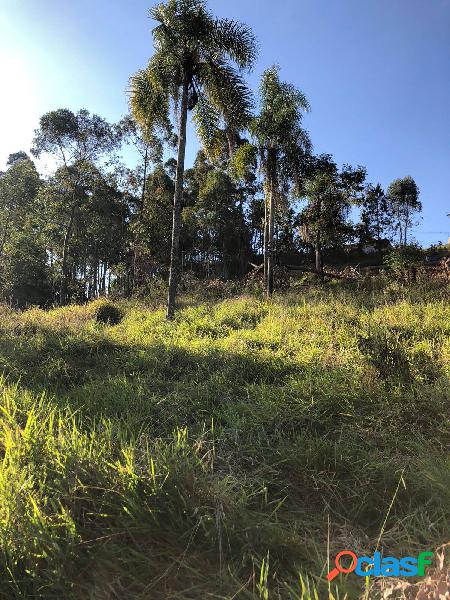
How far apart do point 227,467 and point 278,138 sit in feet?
47.1

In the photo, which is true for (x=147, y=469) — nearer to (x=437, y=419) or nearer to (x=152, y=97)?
(x=437, y=419)

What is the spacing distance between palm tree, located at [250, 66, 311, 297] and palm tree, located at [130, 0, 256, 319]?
3527 mm

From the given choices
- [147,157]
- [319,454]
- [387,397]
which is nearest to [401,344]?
[387,397]

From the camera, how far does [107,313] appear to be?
505 inches

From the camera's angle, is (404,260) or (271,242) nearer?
(271,242)

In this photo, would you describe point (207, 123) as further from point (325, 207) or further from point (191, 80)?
point (325, 207)

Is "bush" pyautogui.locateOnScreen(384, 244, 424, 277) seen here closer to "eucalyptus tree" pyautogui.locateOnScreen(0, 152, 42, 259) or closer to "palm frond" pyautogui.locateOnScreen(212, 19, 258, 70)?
"palm frond" pyautogui.locateOnScreen(212, 19, 258, 70)

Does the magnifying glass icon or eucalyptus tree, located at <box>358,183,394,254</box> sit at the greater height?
eucalyptus tree, located at <box>358,183,394,254</box>

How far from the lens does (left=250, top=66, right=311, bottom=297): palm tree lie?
15219mm

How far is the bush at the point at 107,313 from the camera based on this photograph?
12217mm

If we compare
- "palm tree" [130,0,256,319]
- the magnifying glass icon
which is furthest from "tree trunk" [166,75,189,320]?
the magnifying glass icon

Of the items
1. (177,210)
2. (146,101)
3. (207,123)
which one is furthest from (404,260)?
(146,101)

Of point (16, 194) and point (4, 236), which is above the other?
point (16, 194)

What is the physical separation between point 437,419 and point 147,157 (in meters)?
26.4
